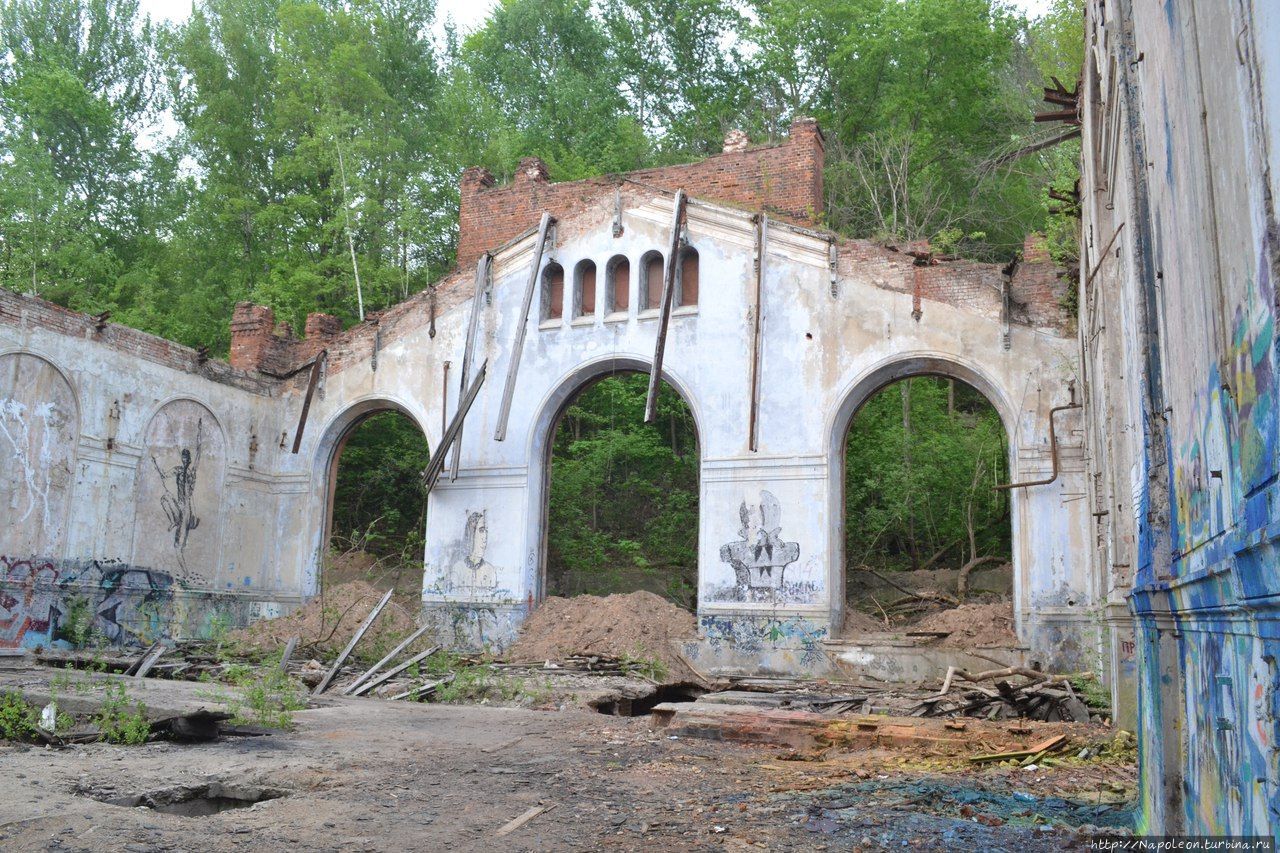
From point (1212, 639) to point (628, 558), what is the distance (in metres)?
22.0

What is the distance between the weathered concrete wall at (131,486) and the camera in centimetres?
1584

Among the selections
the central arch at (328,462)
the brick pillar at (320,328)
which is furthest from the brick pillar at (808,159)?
the brick pillar at (320,328)

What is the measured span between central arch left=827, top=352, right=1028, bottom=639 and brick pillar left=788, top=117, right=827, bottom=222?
13.8 ft

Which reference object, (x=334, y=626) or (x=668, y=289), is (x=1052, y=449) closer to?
(x=668, y=289)

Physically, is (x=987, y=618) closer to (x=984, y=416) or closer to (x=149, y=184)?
(x=984, y=416)

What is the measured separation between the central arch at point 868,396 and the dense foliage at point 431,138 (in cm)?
645

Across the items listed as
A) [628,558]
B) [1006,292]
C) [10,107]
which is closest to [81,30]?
[10,107]

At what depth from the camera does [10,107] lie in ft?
104

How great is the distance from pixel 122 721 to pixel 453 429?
965cm

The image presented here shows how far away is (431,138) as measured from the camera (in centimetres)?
3347

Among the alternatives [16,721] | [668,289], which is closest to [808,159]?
[668,289]

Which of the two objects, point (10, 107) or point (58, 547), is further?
point (10, 107)

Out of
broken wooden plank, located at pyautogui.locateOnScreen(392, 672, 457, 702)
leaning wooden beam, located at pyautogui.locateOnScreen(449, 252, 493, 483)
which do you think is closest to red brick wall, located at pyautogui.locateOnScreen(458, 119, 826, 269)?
leaning wooden beam, located at pyautogui.locateOnScreen(449, 252, 493, 483)

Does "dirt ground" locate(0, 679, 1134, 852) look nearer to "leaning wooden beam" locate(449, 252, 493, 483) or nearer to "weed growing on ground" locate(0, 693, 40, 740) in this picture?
"weed growing on ground" locate(0, 693, 40, 740)
